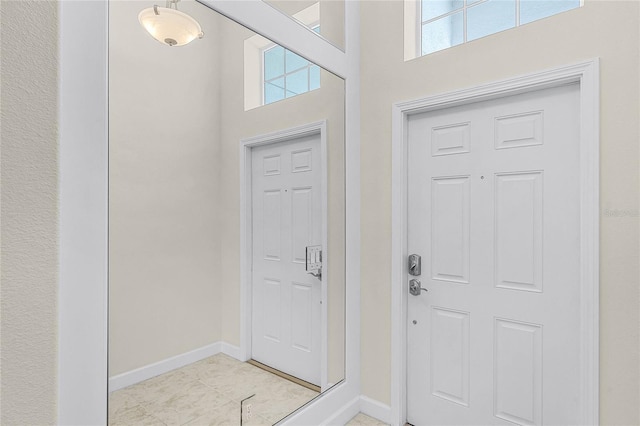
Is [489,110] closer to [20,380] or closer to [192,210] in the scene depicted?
[192,210]

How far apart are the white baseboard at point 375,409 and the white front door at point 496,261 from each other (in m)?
0.14

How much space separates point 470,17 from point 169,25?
1604 mm

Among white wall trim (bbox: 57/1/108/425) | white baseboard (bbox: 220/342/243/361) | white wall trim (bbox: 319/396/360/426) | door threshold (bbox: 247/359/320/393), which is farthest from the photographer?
white wall trim (bbox: 319/396/360/426)

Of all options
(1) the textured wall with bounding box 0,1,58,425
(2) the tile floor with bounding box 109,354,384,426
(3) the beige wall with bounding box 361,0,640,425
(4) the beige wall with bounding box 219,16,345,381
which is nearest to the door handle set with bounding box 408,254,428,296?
(3) the beige wall with bounding box 361,0,640,425

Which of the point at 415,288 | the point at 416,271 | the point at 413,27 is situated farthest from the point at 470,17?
the point at 415,288

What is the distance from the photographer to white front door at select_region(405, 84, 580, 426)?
5.42 ft

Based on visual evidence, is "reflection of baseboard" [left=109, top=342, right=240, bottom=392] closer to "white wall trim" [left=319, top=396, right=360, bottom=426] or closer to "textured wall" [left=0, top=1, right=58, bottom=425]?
"textured wall" [left=0, top=1, right=58, bottom=425]

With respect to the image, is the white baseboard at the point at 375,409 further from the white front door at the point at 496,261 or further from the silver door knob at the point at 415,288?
the silver door knob at the point at 415,288

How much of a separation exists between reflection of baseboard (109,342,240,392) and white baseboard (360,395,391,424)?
1.03 m

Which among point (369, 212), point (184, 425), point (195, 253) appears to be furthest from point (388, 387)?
point (195, 253)

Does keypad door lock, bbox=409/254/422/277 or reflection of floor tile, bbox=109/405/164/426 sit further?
keypad door lock, bbox=409/254/422/277

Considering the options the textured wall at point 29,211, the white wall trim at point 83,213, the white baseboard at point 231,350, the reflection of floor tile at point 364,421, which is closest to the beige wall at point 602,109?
the reflection of floor tile at point 364,421

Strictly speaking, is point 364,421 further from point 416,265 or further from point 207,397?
point 207,397

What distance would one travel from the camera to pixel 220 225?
1.56m
